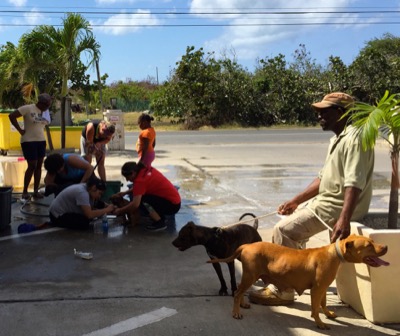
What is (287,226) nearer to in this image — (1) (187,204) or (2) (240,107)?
(1) (187,204)

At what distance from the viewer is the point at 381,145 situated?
59.8 ft

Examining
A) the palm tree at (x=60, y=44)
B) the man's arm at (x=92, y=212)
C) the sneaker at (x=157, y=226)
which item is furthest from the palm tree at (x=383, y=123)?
the palm tree at (x=60, y=44)

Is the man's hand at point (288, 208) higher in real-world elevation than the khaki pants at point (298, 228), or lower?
higher

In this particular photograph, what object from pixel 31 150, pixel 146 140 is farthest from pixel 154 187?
pixel 31 150

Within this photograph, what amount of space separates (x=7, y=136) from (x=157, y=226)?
10188 millimetres

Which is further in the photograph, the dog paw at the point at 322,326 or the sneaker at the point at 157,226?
the sneaker at the point at 157,226

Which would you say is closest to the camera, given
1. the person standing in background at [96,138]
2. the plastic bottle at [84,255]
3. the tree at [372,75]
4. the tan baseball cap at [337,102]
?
the tan baseball cap at [337,102]

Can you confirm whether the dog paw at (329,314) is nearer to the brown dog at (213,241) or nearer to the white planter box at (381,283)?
the white planter box at (381,283)

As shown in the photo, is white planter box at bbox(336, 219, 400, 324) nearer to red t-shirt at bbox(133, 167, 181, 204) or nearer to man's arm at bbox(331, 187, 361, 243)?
man's arm at bbox(331, 187, 361, 243)

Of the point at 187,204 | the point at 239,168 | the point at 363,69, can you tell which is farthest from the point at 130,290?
the point at 363,69

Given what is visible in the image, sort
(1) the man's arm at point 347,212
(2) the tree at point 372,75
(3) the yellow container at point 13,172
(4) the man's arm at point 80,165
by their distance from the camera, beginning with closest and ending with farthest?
(1) the man's arm at point 347,212 < (4) the man's arm at point 80,165 < (3) the yellow container at point 13,172 < (2) the tree at point 372,75

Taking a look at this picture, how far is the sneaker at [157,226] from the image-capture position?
654 cm

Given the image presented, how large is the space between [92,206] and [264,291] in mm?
3233

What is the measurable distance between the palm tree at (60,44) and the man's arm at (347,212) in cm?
1212
